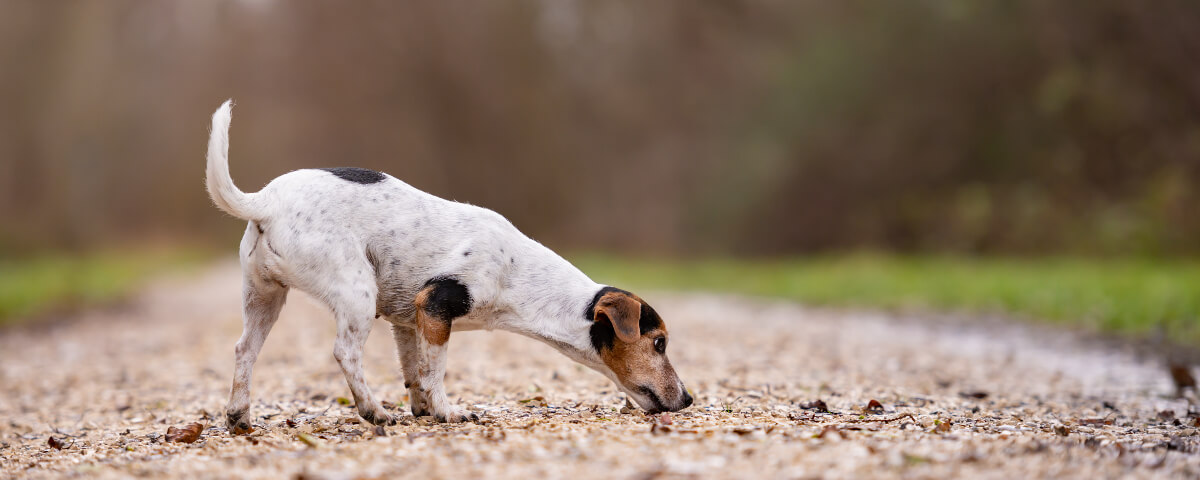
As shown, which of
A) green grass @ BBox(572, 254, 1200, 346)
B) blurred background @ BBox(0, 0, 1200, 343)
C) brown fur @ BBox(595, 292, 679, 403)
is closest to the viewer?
brown fur @ BBox(595, 292, 679, 403)

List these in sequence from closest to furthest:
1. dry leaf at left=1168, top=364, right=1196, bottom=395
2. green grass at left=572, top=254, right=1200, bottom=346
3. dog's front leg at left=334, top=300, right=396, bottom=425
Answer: dog's front leg at left=334, top=300, right=396, bottom=425
dry leaf at left=1168, top=364, right=1196, bottom=395
green grass at left=572, top=254, right=1200, bottom=346

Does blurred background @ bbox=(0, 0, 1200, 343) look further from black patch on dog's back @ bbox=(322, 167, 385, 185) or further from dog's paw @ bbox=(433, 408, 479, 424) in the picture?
black patch on dog's back @ bbox=(322, 167, 385, 185)

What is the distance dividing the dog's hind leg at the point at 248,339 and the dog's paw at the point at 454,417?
3.50 ft

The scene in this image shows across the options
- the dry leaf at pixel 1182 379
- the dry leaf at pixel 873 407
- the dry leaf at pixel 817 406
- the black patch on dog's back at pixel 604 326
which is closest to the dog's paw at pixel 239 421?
the black patch on dog's back at pixel 604 326

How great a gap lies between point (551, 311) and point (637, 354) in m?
0.55

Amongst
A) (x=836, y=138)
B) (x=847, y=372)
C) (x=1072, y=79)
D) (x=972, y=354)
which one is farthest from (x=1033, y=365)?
(x=836, y=138)

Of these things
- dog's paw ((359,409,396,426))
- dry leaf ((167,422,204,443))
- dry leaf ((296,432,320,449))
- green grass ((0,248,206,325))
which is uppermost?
green grass ((0,248,206,325))

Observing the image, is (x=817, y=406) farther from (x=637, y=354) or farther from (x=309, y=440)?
(x=309, y=440)

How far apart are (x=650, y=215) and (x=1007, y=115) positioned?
12.6m

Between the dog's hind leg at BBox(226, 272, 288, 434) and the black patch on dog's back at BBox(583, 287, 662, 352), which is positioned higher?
the black patch on dog's back at BBox(583, 287, 662, 352)

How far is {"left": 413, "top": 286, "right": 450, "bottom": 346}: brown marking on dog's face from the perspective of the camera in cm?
526

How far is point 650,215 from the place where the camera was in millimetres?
33625

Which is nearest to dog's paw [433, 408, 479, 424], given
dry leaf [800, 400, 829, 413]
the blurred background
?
dry leaf [800, 400, 829, 413]

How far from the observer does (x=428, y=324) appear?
5.26 m
